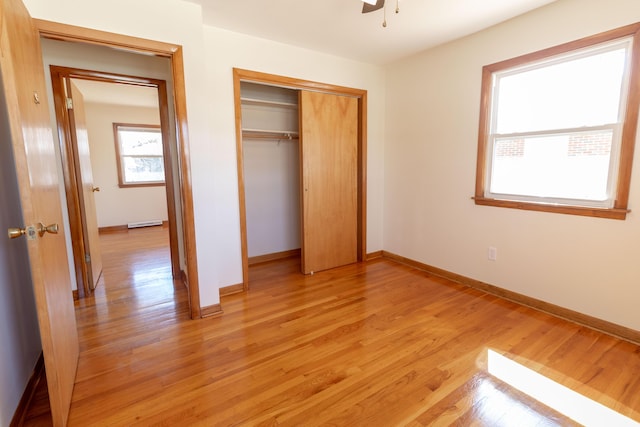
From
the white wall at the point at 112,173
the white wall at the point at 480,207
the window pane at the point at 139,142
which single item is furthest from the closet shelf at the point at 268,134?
the white wall at the point at 112,173

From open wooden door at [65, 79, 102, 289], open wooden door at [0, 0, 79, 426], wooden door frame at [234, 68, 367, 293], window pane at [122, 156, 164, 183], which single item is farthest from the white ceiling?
window pane at [122, 156, 164, 183]

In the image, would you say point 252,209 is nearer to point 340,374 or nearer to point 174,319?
point 174,319

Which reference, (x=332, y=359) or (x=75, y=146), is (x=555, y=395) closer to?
(x=332, y=359)

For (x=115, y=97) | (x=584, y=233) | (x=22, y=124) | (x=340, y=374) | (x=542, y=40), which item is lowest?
(x=340, y=374)

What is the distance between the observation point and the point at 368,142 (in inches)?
151

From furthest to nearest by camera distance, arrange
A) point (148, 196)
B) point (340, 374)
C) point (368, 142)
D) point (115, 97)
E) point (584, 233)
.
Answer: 1. point (148, 196)
2. point (115, 97)
3. point (368, 142)
4. point (584, 233)
5. point (340, 374)

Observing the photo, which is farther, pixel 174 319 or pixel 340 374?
pixel 174 319

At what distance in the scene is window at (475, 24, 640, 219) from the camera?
2113 mm

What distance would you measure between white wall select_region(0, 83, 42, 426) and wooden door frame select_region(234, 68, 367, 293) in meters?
1.51

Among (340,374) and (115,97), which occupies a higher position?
(115,97)

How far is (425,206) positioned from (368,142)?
1049mm

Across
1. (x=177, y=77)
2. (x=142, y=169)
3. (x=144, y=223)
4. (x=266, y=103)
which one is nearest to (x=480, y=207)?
(x=266, y=103)

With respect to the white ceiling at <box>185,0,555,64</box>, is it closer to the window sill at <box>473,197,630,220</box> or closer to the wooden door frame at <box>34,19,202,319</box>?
the wooden door frame at <box>34,19,202,319</box>

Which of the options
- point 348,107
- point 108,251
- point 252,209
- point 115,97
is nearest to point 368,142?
point 348,107
